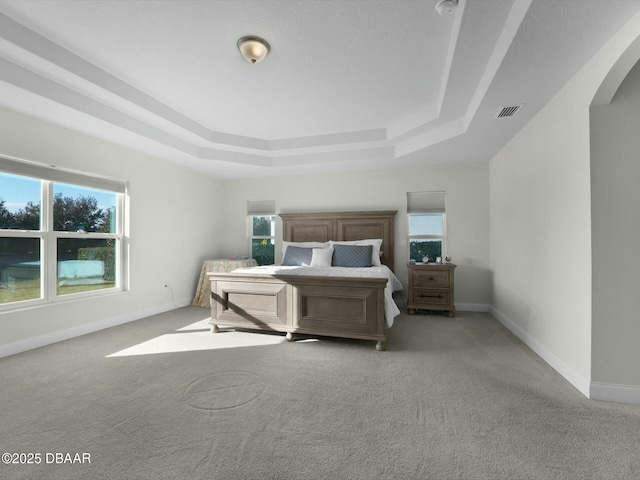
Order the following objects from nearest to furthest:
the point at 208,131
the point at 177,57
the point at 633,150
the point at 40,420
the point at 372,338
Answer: the point at 40,420 < the point at 633,150 < the point at 177,57 < the point at 372,338 < the point at 208,131

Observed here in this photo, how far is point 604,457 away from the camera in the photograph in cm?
154

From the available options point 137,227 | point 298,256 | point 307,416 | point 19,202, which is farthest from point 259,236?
point 307,416

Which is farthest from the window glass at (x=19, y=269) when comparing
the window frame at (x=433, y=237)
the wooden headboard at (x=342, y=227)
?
the window frame at (x=433, y=237)

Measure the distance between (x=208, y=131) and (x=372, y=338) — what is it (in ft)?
11.6

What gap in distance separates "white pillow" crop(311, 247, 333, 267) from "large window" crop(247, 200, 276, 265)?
Answer: 1470mm

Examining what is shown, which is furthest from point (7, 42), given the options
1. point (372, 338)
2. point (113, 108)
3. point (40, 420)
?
point (372, 338)

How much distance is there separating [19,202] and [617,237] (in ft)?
17.2

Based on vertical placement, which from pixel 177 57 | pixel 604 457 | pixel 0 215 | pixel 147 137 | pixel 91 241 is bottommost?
pixel 604 457

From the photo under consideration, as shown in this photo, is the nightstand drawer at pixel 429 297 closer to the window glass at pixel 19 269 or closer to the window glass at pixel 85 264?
the window glass at pixel 85 264

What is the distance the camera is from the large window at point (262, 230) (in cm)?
584

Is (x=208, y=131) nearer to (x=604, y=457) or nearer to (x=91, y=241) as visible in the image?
(x=91, y=241)

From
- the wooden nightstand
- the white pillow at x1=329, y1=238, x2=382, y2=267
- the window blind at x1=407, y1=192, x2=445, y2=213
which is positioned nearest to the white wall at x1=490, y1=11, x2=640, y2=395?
the wooden nightstand

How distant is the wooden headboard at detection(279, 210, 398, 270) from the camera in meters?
5.05

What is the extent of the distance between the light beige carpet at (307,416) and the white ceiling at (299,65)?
237cm
